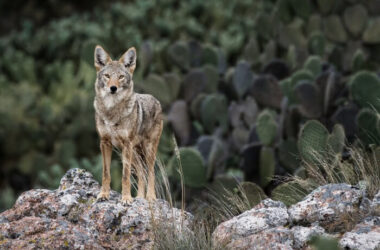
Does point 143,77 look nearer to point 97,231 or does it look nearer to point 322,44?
point 322,44

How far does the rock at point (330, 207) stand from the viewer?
525 centimetres

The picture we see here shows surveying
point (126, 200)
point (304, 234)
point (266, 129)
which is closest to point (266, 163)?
point (266, 129)

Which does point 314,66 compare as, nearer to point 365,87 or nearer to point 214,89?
point 214,89

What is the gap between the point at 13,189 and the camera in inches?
574

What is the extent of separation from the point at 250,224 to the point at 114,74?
1.37 metres

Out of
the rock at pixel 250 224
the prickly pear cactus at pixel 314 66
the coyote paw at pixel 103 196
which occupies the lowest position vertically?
the rock at pixel 250 224

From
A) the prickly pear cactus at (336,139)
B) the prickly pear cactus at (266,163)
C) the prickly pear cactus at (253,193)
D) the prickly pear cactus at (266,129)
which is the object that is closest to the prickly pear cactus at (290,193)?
the prickly pear cactus at (253,193)

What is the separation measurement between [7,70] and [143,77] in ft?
22.2

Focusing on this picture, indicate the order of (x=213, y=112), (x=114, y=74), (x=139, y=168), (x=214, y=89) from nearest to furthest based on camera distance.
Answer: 1. (x=114, y=74)
2. (x=139, y=168)
3. (x=213, y=112)
4. (x=214, y=89)

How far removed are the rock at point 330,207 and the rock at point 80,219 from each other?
828 mm

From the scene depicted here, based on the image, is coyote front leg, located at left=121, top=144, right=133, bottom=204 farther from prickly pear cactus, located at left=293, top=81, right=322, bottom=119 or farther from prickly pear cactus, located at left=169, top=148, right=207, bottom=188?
prickly pear cactus, located at left=293, top=81, right=322, bottom=119

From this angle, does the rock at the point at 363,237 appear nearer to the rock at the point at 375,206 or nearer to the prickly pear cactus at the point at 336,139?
the rock at the point at 375,206

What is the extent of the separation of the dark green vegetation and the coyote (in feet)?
5.05

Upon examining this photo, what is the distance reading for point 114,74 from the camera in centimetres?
521
